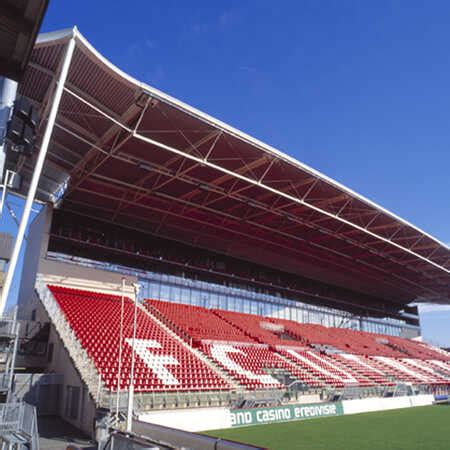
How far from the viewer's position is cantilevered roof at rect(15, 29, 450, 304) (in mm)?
16188

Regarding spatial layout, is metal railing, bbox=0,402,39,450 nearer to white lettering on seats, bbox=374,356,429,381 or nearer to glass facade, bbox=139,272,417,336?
glass facade, bbox=139,272,417,336

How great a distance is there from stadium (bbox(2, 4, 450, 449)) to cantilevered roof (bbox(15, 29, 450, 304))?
114 millimetres

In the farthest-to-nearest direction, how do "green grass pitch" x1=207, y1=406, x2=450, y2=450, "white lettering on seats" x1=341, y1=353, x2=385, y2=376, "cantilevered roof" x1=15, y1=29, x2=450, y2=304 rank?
"white lettering on seats" x1=341, y1=353, x2=385, y2=376, "cantilevered roof" x1=15, y1=29, x2=450, y2=304, "green grass pitch" x1=207, y1=406, x2=450, y2=450

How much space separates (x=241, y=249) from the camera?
34.9 metres

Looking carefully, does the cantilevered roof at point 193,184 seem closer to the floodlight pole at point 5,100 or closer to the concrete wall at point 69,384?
the floodlight pole at point 5,100

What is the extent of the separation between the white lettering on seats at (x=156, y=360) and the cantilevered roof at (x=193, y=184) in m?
8.79

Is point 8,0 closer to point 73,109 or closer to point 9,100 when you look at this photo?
point 9,100

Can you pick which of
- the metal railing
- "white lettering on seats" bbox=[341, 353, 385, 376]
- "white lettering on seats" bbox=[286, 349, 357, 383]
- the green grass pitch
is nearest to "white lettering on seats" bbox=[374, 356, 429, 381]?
"white lettering on seats" bbox=[341, 353, 385, 376]

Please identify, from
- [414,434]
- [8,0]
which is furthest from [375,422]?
[8,0]

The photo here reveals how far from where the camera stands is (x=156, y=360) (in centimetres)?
1891

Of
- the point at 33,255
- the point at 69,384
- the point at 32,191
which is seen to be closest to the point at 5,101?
the point at 32,191

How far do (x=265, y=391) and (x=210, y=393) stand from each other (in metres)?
3.23

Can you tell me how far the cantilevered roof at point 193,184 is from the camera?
53.1ft

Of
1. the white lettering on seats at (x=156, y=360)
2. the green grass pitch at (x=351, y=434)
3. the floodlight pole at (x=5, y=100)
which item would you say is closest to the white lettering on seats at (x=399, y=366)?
the green grass pitch at (x=351, y=434)
